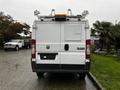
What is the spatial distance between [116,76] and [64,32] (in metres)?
3.15

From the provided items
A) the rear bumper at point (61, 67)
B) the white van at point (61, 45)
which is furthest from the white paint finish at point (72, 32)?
the rear bumper at point (61, 67)

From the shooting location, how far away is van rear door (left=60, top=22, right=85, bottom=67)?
38.7 feet

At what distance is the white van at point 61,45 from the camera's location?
38.7ft

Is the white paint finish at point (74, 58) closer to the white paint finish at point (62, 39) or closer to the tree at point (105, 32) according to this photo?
the white paint finish at point (62, 39)

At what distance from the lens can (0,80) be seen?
12617 millimetres

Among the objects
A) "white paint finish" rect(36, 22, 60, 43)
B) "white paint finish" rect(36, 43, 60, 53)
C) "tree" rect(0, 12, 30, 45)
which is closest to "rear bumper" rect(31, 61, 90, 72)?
"white paint finish" rect(36, 43, 60, 53)

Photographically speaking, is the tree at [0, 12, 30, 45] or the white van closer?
the white van

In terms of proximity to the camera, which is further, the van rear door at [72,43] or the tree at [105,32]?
the tree at [105,32]

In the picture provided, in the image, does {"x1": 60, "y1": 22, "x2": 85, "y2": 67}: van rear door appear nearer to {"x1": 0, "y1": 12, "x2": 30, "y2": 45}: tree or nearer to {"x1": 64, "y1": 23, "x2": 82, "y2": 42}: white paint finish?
{"x1": 64, "y1": 23, "x2": 82, "y2": 42}: white paint finish

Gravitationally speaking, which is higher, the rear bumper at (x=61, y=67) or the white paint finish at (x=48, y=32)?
the white paint finish at (x=48, y=32)

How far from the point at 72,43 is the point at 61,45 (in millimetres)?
430

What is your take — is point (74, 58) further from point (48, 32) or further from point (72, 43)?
point (48, 32)

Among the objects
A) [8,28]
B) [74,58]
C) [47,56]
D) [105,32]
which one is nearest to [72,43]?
[74,58]

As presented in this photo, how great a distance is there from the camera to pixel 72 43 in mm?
11844
